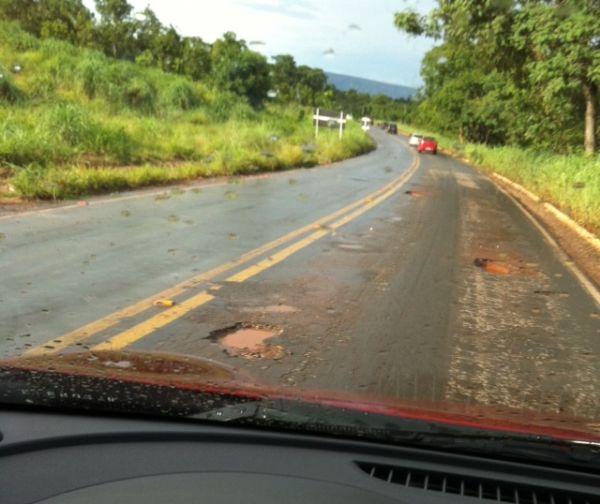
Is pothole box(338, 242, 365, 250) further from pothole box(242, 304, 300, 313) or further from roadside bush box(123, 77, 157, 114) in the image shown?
roadside bush box(123, 77, 157, 114)

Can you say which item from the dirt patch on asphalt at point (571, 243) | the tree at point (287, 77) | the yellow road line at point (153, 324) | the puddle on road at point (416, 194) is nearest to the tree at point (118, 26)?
the tree at point (287, 77)

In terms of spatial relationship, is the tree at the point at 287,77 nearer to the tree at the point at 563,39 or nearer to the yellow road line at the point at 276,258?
the tree at the point at 563,39

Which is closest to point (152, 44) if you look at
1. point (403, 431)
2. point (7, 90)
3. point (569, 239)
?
point (7, 90)

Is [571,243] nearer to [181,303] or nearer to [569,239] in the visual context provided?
[569,239]

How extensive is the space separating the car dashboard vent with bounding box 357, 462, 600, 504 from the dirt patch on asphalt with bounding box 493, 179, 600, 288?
7270 mm

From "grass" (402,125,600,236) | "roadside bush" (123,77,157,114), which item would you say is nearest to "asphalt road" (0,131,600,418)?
"grass" (402,125,600,236)

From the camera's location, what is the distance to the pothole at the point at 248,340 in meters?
5.35

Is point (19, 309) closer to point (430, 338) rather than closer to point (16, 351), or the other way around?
point (16, 351)

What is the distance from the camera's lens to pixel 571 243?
43.4ft

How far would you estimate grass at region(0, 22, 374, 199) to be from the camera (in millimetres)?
16203

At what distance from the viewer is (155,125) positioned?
2739 cm

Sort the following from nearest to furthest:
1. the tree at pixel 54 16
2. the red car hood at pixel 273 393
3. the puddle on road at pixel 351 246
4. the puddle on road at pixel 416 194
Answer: the red car hood at pixel 273 393 < the puddle on road at pixel 351 246 < the puddle on road at pixel 416 194 < the tree at pixel 54 16

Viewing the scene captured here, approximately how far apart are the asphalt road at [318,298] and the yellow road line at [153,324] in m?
0.02

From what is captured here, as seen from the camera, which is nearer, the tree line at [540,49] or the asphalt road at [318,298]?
the asphalt road at [318,298]
